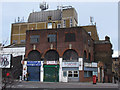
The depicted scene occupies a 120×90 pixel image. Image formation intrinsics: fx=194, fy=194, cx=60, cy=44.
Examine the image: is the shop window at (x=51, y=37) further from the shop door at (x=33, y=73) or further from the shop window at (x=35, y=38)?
the shop door at (x=33, y=73)

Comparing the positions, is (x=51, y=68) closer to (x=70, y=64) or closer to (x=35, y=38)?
(x=70, y=64)

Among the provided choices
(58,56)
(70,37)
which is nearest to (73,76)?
(58,56)

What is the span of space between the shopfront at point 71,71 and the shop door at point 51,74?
1.27m

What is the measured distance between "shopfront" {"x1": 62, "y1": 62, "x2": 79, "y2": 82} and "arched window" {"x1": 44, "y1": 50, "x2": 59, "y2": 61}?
2.08 metres

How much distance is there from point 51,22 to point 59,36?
21.7 meters

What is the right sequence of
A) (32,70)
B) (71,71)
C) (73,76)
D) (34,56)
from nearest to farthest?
(73,76) < (71,71) < (32,70) < (34,56)

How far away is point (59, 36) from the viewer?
3569 cm

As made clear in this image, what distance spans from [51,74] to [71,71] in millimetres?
3658

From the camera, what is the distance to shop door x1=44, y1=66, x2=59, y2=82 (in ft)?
113

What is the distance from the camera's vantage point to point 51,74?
34812mm

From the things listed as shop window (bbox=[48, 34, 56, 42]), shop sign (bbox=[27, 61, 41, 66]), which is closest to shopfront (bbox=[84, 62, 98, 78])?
shop window (bbox=[48, 34, 56, 42])

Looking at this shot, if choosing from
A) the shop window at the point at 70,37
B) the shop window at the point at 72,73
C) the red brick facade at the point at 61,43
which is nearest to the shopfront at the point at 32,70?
the red brick facade at the point at 61,43

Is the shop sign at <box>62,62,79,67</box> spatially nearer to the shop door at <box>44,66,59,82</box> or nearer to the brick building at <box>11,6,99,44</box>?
the shop door at <box>44,66,59,82</box>

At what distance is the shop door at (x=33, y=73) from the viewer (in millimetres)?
35656
